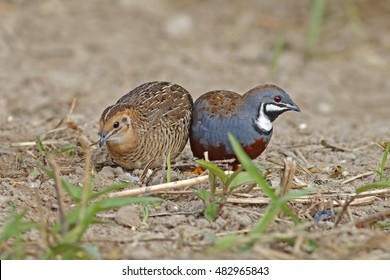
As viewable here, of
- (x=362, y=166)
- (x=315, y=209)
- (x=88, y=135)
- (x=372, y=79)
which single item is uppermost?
(x=372, y=79)

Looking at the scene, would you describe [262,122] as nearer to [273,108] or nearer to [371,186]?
[273,108]

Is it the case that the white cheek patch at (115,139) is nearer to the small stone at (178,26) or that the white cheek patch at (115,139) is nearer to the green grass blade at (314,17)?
the green grass blade at (314,17)

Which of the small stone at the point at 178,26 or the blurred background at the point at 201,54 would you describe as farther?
the small stone at the point at 178,26

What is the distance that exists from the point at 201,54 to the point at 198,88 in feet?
4.02

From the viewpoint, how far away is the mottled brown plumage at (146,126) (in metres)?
5.47

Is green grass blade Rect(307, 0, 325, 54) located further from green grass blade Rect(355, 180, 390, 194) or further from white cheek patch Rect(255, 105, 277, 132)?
green grass blade Rect(355, 180, 390, 194)

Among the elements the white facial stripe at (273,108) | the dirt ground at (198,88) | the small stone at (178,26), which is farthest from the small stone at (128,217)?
the small stone at (178,26)

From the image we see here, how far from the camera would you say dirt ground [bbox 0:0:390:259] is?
4.38 metres

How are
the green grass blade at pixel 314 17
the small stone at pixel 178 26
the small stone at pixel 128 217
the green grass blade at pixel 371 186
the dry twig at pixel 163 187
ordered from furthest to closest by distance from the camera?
1. the small stone at pixel 178 26
2. the green grass blade at pixel 314 17
3. the dry twig at pixel 163 187
4. the small stone at pixel 128 217
5. the green grass blade at pixel 371 186

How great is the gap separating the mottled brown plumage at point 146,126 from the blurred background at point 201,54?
5.29ft

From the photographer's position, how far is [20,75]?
8.80m

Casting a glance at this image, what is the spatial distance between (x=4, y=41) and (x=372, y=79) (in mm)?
4141
